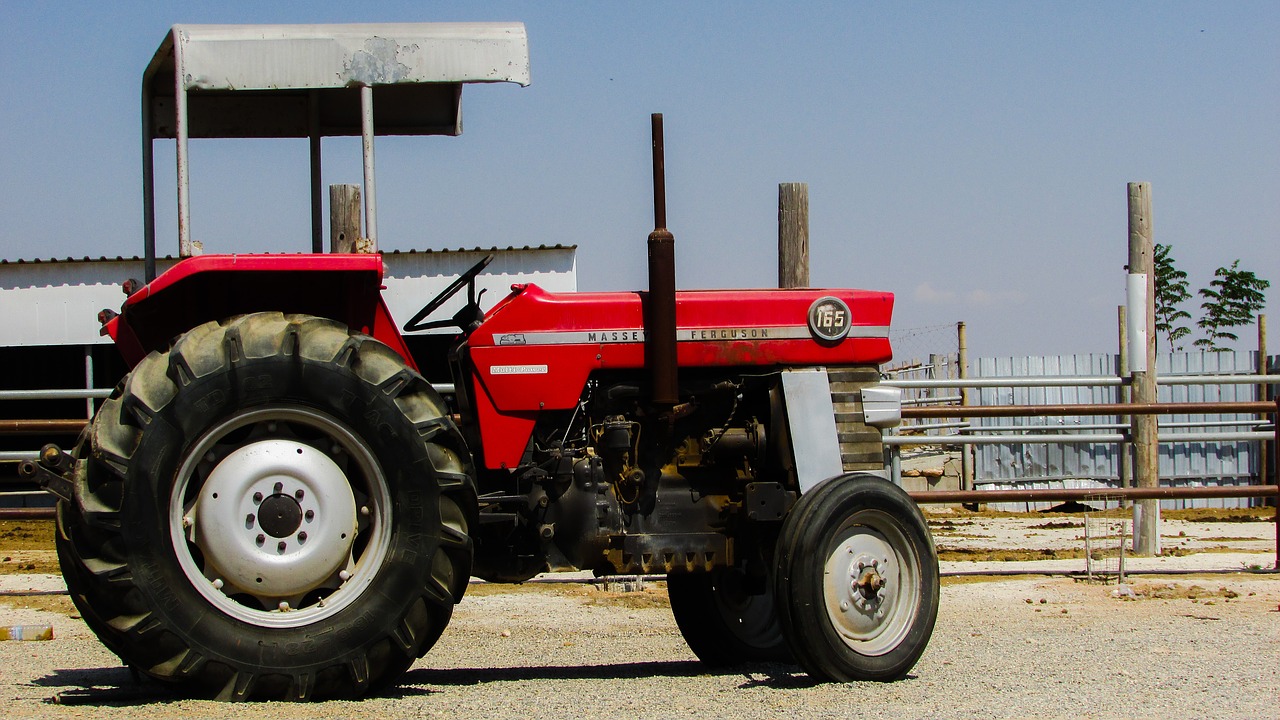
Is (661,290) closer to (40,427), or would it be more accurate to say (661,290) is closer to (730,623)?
(730,623)

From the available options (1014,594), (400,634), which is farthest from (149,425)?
(1014,594)

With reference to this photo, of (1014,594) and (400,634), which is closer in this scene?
(400,634)

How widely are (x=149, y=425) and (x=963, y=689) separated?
9.59ft

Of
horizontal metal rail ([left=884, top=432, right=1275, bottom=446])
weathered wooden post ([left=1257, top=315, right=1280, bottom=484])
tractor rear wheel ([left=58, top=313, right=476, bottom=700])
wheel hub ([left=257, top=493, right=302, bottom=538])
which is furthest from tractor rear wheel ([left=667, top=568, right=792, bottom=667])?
weathered wooden post ([left=1257, top=315, right=1280, bottom=484])

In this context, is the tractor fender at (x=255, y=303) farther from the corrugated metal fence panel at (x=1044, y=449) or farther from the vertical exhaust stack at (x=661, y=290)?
Answer: the corrugated metal fence panel at (x=1044, y=449)

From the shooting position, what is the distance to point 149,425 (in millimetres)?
4445

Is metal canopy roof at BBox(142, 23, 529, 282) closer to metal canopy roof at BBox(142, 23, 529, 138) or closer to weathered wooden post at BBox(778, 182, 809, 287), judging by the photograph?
metal canopy roof at BBox(142, 23, 529, 138)

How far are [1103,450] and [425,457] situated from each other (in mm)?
13023

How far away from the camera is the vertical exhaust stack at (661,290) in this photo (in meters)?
5.31

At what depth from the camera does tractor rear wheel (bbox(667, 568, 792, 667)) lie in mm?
5871

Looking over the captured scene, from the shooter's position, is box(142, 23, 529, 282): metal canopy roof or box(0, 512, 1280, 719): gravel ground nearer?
box(0, 512, 1280, 719): gravel ground

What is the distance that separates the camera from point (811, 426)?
550 centimetres

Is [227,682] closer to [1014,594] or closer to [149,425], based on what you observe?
[149,425]

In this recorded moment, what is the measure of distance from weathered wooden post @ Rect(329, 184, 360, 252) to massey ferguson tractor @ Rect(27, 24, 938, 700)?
175 centimetres
